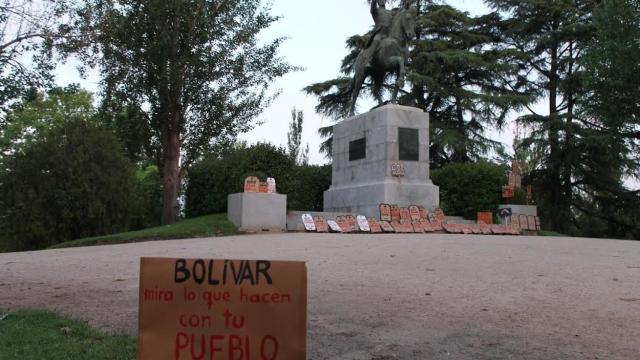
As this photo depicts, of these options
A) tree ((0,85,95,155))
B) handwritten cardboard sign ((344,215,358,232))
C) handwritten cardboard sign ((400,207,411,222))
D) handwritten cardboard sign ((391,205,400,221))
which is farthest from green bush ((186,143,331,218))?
tree ((0,85,95,155))

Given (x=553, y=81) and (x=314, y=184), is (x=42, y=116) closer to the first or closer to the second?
(x=314, y=184)

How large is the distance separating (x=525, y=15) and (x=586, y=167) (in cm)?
916

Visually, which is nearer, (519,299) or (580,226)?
(519,299)

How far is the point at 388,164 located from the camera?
1764cm

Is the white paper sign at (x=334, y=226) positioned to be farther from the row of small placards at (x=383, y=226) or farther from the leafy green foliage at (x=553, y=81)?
the leafy green foliage at (x=553, y=81)

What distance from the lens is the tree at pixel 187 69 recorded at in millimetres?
19047

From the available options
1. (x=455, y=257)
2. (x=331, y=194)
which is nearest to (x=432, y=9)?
(x=331, y=194)

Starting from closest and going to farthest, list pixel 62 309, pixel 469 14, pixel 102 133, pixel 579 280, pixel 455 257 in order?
pixel 62 309 → pixel 579 280 → pixel 455 257 → pixel 102 133 → pixel 469 14

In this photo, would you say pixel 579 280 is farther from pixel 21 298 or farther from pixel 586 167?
pixel 586 167

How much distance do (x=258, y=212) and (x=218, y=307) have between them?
12.7 meters

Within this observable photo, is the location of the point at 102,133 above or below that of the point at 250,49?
below

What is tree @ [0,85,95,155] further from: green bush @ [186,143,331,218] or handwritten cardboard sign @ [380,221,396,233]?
handwritten cardboard sign @ [380,221,396,233]

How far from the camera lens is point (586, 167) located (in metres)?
26.5

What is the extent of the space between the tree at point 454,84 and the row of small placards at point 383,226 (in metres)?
12.2
